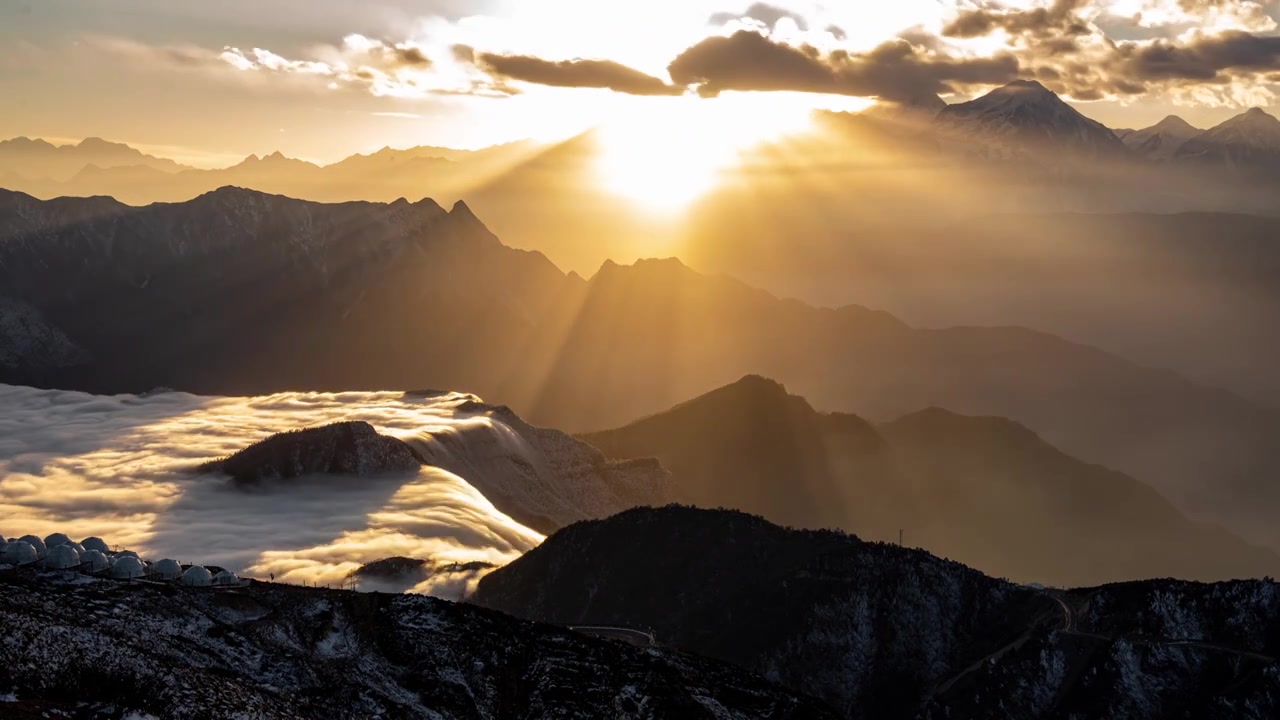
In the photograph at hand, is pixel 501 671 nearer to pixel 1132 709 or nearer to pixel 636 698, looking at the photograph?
pixel 636 698

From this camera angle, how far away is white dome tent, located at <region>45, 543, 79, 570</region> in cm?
13362

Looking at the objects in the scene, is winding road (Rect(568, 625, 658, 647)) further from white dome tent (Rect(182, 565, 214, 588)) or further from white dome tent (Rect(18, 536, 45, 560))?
white dome tent (Rect(18, 536, 45, 560))

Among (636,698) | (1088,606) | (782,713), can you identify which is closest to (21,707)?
(636,698)

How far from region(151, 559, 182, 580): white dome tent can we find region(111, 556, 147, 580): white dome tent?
9.21 feet

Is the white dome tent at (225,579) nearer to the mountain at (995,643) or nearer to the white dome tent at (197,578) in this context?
the white dome tent at (197,578)

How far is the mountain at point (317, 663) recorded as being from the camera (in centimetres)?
10256

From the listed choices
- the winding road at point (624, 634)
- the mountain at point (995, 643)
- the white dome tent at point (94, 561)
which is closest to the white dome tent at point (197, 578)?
the white dome tent at point (94, 561)

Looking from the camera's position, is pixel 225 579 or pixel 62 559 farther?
pixel 225 579

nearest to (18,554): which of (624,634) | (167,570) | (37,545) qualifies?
(37,545)

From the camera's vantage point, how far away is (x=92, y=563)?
445 feet

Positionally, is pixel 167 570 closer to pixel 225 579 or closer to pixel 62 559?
pixel 225 579

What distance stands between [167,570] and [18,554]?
16.4 m

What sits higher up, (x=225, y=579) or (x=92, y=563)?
(x=92, y=563)

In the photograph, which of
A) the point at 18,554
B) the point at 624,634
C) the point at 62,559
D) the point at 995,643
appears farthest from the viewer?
the point at 624,634
